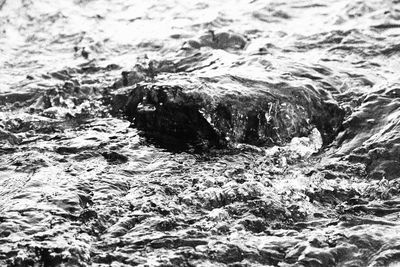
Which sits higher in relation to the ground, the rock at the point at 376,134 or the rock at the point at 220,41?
the rock at the point at 220,41

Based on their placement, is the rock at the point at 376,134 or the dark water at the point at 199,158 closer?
the dark water at the point at 199,158

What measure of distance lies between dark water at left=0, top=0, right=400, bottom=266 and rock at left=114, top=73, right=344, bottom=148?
208 mm

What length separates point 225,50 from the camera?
39.7 feet

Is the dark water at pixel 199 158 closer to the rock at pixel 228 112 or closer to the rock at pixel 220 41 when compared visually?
the rock at pixel 220 41

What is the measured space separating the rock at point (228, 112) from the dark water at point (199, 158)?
208mm

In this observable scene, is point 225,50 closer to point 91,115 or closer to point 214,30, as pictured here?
point 214,30

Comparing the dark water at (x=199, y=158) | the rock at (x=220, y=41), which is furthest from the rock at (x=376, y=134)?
the rock at (x=220, y=41)

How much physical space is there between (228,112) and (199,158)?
108 centimetres

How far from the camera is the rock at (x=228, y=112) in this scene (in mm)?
8578

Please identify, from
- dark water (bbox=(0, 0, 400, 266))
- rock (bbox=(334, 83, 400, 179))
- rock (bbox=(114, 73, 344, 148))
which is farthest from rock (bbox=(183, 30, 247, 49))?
rock (bbox=(334, 83, 400, 179))

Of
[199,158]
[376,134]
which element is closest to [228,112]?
[199,158]

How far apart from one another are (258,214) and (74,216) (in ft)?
7.54

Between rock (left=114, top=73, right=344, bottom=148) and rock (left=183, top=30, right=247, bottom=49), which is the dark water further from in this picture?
rock (left=114, top=73, right=344, bottom=148)

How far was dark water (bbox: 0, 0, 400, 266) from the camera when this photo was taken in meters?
5.96
